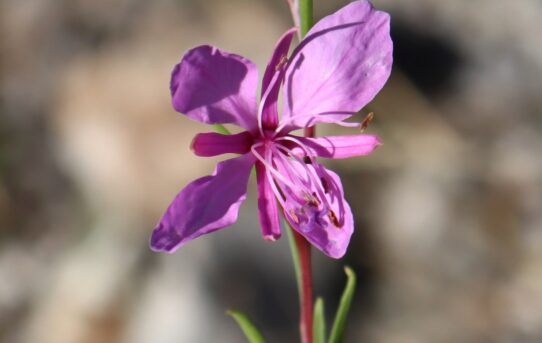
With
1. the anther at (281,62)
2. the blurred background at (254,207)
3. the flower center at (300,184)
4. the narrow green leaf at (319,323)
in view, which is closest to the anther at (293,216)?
the flower center at (300,184)

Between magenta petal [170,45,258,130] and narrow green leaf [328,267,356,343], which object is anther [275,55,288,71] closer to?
magenta petal [170,45,258,130]

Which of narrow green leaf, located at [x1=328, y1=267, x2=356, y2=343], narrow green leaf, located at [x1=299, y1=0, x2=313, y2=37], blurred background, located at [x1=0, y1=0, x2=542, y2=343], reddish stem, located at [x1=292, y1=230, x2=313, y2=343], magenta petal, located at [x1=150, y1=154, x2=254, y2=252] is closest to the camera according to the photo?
magenta petal, located at [x1=150, y1=154, x2=254, y2=252]

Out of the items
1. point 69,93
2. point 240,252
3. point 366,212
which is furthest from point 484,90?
point 69,93

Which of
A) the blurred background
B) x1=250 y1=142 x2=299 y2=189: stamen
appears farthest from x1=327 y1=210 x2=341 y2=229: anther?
the blurred background

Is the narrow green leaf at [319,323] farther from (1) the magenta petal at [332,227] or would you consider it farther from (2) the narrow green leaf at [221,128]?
(2) the narrow green leaf at [221,128]

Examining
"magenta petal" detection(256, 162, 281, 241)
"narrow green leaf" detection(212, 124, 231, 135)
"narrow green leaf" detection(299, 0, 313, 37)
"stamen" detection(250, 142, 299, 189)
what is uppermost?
"narrow green leaf" detection(299, 0, 313, 37)

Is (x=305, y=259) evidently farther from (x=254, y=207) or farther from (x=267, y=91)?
(x=254, y=207)
